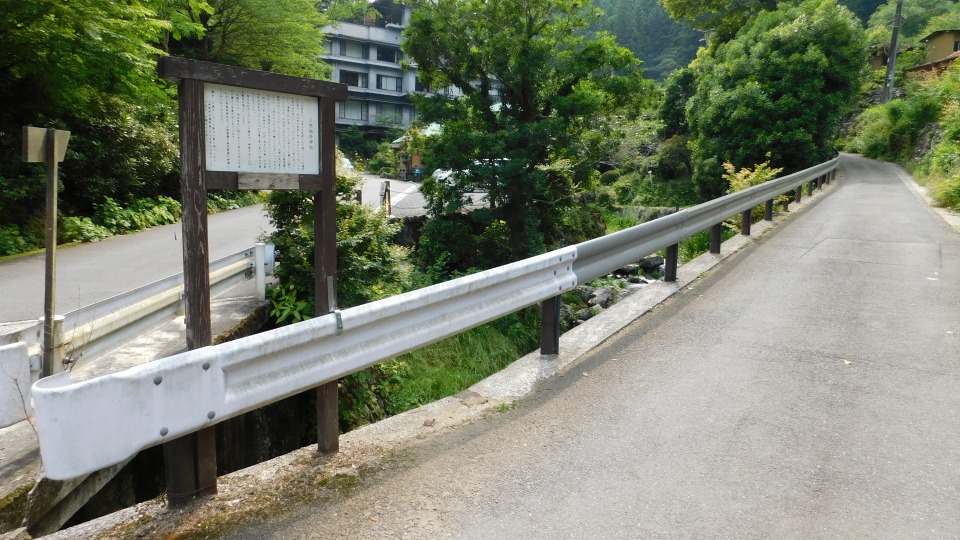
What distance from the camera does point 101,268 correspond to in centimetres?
1059

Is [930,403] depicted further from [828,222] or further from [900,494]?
[828,222]

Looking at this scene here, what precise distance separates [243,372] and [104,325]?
2.49 metres

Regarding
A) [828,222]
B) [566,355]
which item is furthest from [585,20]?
[566,355]

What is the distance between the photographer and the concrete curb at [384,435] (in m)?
2.96

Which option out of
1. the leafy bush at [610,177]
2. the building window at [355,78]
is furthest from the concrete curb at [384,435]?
the building window at [355,78]

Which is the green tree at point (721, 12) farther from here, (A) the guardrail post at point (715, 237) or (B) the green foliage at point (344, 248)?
(B) the green foliage at point (344, 248)

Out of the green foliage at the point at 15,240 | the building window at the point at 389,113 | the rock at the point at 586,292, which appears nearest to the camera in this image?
the green foliage at the point at 15,240

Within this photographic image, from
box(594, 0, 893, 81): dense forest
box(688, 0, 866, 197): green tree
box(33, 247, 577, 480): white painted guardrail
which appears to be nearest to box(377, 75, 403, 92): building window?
box(594, 0, 893, 81): dense forest

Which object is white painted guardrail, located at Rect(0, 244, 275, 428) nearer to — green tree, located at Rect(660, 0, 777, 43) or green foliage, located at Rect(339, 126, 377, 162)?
green tree, located at Rect(660, 0, 777, 43)

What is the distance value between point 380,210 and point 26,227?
8.44 metres

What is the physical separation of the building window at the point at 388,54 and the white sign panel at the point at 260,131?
63.0 meters

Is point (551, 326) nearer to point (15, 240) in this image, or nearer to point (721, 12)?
point (15, 240)

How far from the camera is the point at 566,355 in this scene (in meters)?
5.57

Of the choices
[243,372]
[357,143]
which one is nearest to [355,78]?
[357,143]
